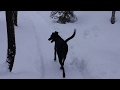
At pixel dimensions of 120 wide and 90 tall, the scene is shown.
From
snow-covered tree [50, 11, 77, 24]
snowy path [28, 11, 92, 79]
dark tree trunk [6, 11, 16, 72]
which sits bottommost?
snowy path [28, 11, 92, 79]

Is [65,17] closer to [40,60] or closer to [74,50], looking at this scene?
[74,50]

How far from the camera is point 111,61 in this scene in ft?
32.6

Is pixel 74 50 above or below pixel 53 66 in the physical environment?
above

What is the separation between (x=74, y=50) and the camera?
11.7 meters

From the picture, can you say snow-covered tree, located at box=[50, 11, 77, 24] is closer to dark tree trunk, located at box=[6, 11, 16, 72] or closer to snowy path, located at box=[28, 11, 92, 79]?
snowy path, located at box=[28, 11, 92, 79]

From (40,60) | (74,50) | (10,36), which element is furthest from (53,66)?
(10,36)

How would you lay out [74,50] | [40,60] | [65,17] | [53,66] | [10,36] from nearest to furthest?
1. [10,36]
2. [53,66]
3. [40,60]
4. [74,50]
5. [65,17]

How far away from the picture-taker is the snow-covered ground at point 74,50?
8734 millimetres

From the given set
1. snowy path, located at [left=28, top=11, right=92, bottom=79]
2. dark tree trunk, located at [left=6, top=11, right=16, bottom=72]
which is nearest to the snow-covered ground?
snowy path, located at [left=28, top=11, right=92, bottom=79]

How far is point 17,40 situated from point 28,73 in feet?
17.1

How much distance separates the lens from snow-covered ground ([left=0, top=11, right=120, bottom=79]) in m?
8.73

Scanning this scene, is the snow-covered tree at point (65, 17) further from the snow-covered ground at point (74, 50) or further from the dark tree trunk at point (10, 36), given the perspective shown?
the dark tree trunk at point (10, 36)

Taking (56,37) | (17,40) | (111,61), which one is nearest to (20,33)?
(17,40)
